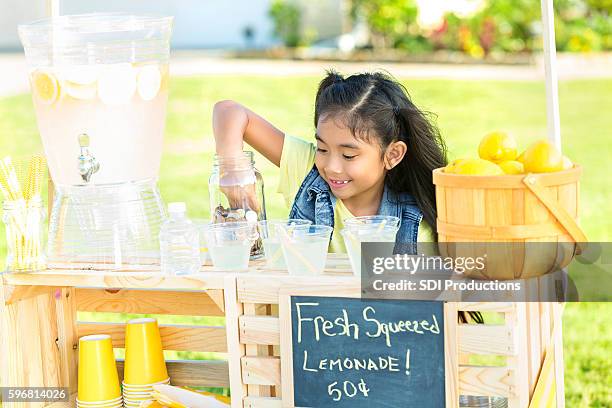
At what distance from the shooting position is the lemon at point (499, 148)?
1918 mm

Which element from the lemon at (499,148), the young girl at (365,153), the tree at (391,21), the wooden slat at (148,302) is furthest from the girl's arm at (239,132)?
the tree at (391,21)

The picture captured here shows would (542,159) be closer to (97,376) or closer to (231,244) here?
(231,244)

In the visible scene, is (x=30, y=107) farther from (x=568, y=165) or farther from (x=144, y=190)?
(x=568, y=165)

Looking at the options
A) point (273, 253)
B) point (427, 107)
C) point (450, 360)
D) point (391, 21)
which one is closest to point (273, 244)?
point (273, 253)

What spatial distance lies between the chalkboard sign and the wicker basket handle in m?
0.29

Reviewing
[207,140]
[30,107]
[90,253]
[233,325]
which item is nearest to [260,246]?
[233,325]

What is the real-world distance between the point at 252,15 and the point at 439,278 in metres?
9.12

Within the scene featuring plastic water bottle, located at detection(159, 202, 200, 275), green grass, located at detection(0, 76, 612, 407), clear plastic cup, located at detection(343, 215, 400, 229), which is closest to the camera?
clear plastic cup, located at detection(343, 215, 400, 229)

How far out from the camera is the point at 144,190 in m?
2.30

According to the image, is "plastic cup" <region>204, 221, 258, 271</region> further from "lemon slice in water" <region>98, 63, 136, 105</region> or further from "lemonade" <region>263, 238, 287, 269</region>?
"lemon slice in water" <region>98, 63, 136, 105</region>

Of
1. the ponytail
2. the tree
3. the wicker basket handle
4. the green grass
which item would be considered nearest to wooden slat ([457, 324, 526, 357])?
the wicker basket handle

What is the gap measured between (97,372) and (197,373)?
30 cm

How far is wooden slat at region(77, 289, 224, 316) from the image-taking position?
8.17ft

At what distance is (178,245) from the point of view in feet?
6.87
